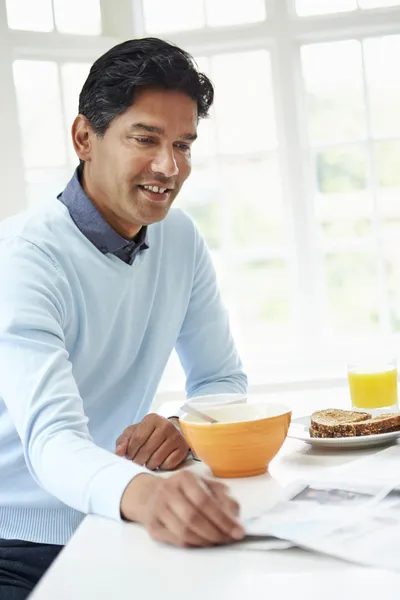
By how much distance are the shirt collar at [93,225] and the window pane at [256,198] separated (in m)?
1.99

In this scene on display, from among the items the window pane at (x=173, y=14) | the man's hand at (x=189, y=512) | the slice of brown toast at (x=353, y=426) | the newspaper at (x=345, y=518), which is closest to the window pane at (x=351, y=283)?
the window pane at (x=173, y=14)

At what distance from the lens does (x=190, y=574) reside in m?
0.78

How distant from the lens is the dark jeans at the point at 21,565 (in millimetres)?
1283

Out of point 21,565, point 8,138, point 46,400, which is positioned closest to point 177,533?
point 46,400

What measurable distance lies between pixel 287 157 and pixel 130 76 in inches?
78.2

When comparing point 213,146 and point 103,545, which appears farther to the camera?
point 213,146

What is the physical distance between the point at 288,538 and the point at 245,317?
278 cm

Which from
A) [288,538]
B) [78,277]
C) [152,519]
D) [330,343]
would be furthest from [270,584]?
[330,343]

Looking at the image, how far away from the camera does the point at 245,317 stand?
3.59 m

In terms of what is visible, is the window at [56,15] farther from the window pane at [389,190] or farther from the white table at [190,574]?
the white table at [190,574]

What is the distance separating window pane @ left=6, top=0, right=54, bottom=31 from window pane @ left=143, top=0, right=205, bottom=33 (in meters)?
0.42

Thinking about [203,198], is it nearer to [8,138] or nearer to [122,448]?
[8,138]

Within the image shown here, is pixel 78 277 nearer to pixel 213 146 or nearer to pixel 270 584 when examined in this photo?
pixel 270 584

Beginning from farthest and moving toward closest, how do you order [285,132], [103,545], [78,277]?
[285,132], [78,277], [103,545]
